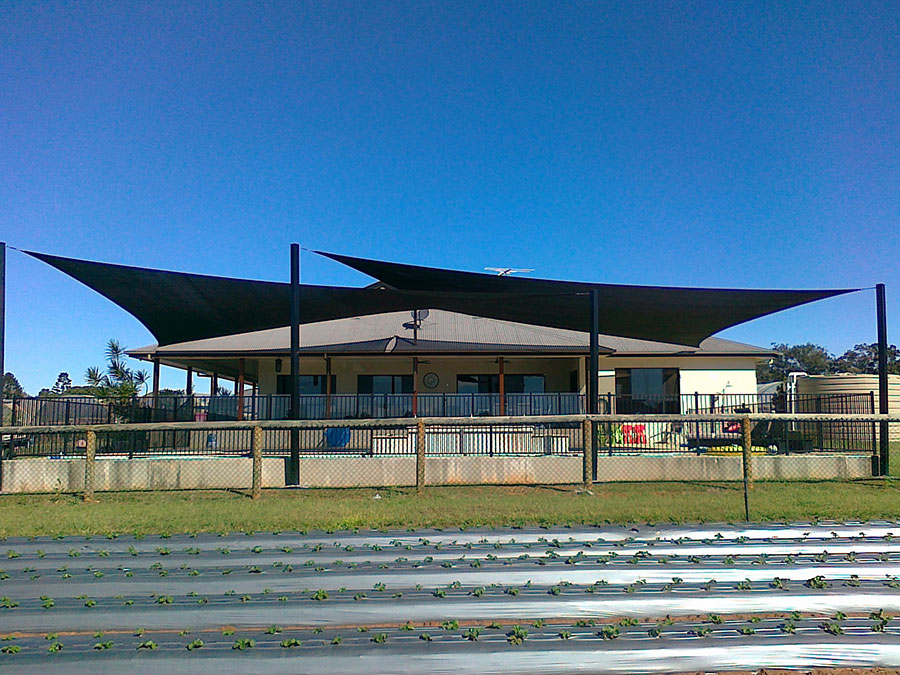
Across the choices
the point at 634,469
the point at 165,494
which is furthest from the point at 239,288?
the point at 634,469

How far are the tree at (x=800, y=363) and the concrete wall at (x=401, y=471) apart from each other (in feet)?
219

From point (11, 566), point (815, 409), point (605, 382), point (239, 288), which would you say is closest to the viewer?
point (11, 566)

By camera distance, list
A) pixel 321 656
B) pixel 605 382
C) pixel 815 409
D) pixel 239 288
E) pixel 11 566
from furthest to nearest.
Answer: pixel 605 382 < pixel 815 409 < pixel 239 288 < pixel 11 566 < pixel 321 656

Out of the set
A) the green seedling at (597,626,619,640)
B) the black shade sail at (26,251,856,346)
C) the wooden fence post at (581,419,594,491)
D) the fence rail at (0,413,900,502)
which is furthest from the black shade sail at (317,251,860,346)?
the green seedling at (597,626,619,640)

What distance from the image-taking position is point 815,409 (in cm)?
1559

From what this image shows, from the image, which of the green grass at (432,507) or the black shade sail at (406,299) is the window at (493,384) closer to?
the black shade sail at (406,299)

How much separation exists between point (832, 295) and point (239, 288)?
34.6 feet

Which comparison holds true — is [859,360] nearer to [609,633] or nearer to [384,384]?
[384,384]

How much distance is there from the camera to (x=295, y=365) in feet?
34.8

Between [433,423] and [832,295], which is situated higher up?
[832,295]

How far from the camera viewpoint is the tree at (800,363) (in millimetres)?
74938

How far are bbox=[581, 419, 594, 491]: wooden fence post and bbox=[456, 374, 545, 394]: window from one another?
39.4ft

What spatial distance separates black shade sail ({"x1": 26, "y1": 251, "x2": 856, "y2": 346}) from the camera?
11.2m

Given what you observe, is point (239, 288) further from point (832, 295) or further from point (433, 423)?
point (832, 295)
